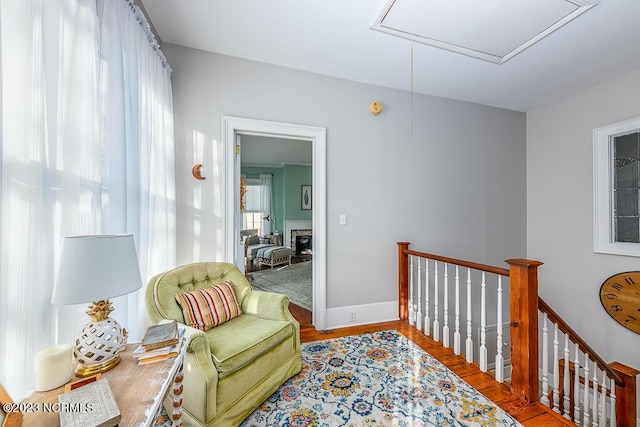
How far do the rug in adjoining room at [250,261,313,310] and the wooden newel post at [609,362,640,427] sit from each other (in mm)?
2781

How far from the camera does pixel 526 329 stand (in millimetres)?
1755

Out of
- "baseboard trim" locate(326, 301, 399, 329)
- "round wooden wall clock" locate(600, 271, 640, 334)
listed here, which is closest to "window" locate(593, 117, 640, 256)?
"round wooden wall clock" locate(600, 271, 640, 334)

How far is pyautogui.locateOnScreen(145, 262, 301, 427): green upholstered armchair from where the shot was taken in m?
1.38

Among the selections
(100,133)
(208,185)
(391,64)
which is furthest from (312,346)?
(391,64)

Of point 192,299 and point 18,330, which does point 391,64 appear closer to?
point 192,299

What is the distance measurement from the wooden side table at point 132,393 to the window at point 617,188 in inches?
165

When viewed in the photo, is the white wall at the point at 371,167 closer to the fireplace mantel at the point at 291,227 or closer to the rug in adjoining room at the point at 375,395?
the rug in adjoining room at the point at 375,395

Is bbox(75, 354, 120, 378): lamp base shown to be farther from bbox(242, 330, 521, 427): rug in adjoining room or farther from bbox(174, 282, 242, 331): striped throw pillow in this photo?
bbox(242, 330, 521, 427): rug in adjoining room

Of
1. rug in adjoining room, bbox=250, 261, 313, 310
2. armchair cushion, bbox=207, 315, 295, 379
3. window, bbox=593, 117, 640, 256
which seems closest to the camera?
armchair cushion, bbox=207, 315, 295, 379

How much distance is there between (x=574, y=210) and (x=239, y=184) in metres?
3.97

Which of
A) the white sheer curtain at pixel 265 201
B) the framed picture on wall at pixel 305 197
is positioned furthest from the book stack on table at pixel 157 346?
the framed picture on wall at pixel 305 197

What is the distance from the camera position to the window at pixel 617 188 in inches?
109

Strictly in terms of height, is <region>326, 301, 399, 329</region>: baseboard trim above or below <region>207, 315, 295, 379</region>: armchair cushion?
below

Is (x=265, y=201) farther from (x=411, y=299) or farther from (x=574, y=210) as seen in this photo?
(x=574, y=210)
